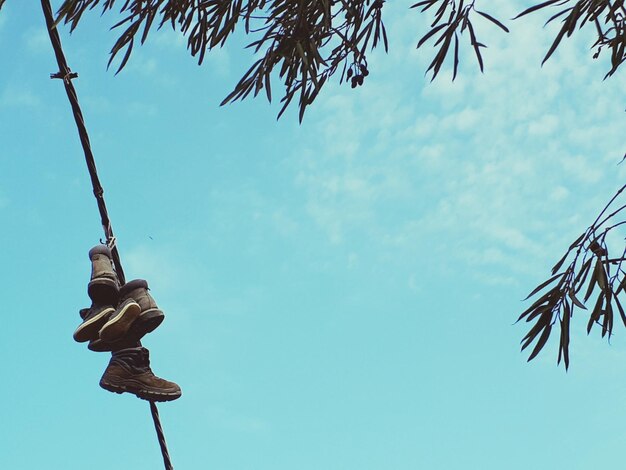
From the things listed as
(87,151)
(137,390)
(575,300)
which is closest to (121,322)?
(137,390)

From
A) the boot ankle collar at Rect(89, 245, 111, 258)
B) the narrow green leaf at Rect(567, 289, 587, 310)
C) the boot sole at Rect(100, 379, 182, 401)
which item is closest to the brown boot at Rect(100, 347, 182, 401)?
the boot sole at Rect(100, 379, 182, 401)

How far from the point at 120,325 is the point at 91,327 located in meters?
0.09

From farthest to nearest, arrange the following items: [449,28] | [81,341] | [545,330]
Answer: [545,330] → [449,28] → [81,341]

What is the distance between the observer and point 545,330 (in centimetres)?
456

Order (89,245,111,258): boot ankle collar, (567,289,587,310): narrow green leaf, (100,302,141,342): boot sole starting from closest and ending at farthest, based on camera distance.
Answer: (100,302,141,342): boot sole → (89,245,111,258): boot ankle collar → (567,289,587,310): narrow green leaf

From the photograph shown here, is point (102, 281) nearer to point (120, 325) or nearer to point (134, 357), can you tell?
point (120, 325)

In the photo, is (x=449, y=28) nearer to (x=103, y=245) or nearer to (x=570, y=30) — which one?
(x=570, y=30)

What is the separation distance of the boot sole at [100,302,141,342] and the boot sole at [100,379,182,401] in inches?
5.7

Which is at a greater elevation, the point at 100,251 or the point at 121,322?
the point at 100,251

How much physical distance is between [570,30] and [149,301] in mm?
1862


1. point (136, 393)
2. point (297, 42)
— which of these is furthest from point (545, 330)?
point (136, 393)

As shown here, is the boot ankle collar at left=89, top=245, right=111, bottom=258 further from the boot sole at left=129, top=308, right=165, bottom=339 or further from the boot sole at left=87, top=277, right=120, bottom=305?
the boot sole at left=129, top=308, right=165, bottom=339

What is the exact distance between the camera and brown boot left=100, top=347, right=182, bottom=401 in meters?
3.27

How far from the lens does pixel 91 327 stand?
10.5ft
